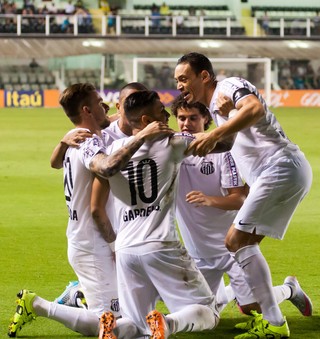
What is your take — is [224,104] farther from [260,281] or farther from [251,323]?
[251,323]

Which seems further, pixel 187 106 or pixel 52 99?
pixel 52 99

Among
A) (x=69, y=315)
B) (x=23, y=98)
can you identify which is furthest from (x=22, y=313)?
(x=23, y=98)

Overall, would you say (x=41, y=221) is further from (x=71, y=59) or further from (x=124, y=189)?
(x=71, y=59)

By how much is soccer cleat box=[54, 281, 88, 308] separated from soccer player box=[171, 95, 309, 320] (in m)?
0.88

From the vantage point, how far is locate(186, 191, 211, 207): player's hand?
6645 millimetres

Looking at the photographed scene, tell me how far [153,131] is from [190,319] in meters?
1.14

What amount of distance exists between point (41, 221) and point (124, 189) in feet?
22.1

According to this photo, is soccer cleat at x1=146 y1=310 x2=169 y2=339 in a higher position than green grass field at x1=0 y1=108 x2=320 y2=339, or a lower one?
higher

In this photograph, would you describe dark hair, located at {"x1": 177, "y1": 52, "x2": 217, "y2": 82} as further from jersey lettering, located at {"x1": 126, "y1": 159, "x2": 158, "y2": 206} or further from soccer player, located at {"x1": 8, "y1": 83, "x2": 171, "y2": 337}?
jersey lettering, located at {"x1": 126, "y1": 159, "x2": 158, "y2": 206}

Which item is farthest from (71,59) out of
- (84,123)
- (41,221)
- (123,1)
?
(84,123)

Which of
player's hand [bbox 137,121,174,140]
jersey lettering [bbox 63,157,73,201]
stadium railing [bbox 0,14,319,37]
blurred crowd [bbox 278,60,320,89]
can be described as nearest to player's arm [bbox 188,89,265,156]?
player's hand [bbox 137,121,174,140]

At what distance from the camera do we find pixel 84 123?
21.5 ft

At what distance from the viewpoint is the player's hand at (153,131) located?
224 inches

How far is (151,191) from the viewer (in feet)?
19.1
